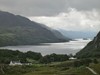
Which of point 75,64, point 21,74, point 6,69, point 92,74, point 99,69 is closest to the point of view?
point 92,74

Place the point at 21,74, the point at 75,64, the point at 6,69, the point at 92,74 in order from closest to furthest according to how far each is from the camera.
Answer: the point at 92,74 < the point at 21,74 < the point at 6,69 < the point at 75,64

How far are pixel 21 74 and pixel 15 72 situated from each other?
9.19m

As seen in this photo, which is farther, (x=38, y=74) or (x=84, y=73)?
(x=38, y=74)

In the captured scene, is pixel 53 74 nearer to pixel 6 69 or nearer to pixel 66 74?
pixel 66 74

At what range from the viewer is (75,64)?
179 m

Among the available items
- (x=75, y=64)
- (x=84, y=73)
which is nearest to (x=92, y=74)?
(x=84, y=73)

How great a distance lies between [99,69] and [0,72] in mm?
49640

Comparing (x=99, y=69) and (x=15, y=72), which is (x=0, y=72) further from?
(x=99, y=69)

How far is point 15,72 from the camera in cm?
14662

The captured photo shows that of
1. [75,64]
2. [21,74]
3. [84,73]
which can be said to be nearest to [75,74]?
[84,73]

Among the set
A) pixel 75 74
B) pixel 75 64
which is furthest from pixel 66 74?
pixel 75 64

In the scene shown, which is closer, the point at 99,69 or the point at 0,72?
the point at 99,69

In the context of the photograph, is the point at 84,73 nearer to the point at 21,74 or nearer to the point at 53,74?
the point at 53,74

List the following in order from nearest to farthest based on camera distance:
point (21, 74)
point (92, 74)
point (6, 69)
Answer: point (92, 74) → point (21, 74) → point (6, 69)
